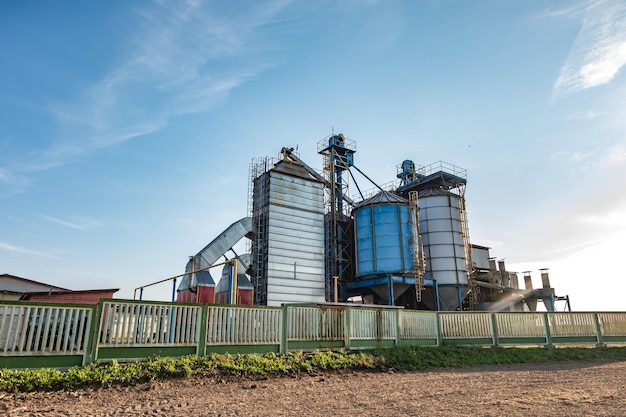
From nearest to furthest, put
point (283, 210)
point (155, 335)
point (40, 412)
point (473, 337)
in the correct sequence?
point (40, 412)
point (155, 335)
point (473, 337)
point (283, 210)

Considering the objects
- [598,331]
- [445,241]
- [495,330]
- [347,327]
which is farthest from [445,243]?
[347,327]

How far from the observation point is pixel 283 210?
2919 cm

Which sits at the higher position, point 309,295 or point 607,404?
point 309,295

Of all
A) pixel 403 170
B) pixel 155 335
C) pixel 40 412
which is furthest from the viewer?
pixel 403 170

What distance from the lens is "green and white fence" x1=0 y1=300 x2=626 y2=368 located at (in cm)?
927

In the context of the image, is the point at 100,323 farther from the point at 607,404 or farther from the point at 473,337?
the point at 473,337

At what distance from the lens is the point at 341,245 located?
114ft

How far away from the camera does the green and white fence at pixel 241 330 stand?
9.27 m

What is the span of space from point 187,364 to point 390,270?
22.1 metres

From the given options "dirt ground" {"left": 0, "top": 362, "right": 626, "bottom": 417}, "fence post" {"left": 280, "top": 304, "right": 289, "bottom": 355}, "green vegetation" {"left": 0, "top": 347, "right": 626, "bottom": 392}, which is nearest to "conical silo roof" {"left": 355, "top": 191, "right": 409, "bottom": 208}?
"green vegetation" {"left": 0, "top": 347, "right": 626, "bottom": 392}

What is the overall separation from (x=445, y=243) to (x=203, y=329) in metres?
25.7

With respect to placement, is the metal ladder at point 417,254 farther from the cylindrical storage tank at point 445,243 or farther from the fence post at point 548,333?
the fence post at point 548,333

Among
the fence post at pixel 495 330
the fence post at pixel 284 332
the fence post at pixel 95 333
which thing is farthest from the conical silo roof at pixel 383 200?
the fence post at pixel 95 333

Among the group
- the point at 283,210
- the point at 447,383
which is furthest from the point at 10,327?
the point at 283,210
